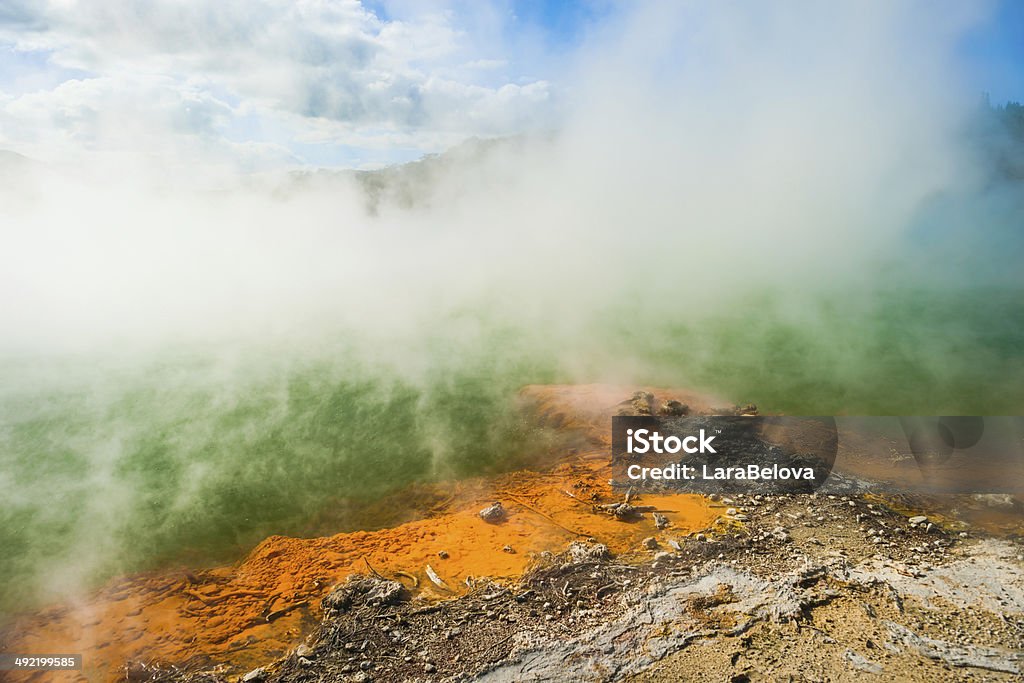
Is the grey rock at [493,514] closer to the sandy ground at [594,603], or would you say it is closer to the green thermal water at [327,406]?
the sandy ground at [594,603]

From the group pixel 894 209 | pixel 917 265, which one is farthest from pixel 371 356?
pixel 894 209

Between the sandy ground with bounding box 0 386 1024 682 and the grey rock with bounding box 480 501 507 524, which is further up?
the grey rock with bounding box 480 501 507 524

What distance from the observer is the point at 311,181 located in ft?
115

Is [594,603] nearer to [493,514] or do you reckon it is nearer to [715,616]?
[715,616]

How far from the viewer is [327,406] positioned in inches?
435

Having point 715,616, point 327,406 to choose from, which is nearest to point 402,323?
point 327,406

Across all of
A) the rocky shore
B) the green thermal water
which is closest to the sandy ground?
the rocky shore

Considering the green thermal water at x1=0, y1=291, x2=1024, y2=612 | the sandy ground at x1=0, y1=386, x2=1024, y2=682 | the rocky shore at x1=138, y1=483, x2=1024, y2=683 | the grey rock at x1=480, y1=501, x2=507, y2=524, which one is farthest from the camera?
the green thermal water at x1=0, y1=291, x2=1024, y2=612

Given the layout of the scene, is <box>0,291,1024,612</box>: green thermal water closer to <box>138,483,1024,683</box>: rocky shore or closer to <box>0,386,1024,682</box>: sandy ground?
<box>0,386,1024,682</box>: sandy ground

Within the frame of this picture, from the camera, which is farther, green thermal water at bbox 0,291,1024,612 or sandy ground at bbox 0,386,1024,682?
green thermal water at bbox 0,291,1024,612

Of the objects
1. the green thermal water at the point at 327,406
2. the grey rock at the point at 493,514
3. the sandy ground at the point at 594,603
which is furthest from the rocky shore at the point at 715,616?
the green thermal water at the point at 327,406

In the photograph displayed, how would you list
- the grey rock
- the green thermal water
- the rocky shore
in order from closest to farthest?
the rocky shore < the grey rock < the green thermal water

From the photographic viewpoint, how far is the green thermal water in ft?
25.4

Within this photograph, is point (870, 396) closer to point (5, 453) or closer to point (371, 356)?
point (371, 356)
